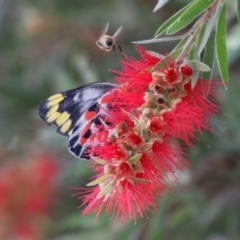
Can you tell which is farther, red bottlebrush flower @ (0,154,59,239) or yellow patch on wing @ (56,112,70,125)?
red bottlebrush flower @ (0,154,59,239)

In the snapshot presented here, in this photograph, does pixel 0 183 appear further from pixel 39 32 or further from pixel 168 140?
pixel 168 140

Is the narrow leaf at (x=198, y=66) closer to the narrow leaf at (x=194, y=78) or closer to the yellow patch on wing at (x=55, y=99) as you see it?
the narrow leaf at (x=194, y=78)

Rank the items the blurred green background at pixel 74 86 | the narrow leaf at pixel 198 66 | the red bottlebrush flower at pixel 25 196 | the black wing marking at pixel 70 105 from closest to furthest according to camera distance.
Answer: the narrow leaf at pixel 198 66, the black wing marking at pixel 70 105, the blurred green background at pixel 74 86, the red bottlebrush flower at pixel 25 196

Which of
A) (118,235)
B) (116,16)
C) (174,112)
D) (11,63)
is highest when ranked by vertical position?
(11,63)

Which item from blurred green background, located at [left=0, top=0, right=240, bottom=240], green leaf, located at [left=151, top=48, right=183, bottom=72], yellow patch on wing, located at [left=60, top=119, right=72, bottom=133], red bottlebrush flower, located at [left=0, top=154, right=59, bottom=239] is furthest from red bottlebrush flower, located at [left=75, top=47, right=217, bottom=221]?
red bottlebrush flower, located at [left=0, top=154, right=59, bottom=239]

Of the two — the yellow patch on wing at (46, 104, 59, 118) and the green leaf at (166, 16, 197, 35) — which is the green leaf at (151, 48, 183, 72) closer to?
the green leaf at (166, 16, 197, 35)

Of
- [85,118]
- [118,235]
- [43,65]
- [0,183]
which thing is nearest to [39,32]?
[43,65]

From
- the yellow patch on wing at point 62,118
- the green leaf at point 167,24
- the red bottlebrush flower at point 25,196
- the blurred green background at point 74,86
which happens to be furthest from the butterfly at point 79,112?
the red bottlebrush flower at point 25,196

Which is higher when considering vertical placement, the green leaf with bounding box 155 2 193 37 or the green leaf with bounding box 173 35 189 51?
the green leaf with bounding box 155 2 193 37
